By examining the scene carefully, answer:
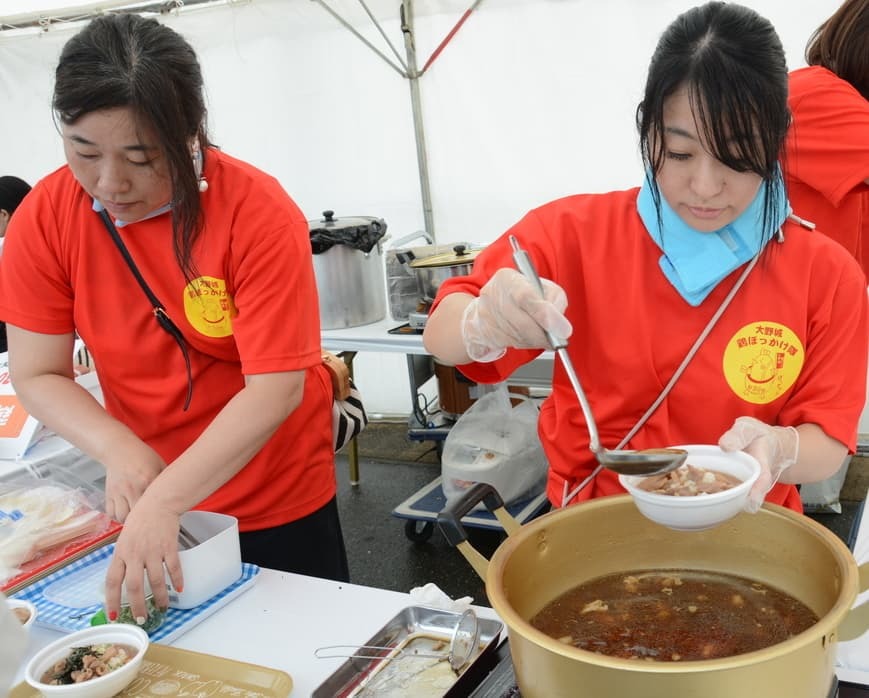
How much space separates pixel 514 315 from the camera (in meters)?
1.11

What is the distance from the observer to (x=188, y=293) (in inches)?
60.8

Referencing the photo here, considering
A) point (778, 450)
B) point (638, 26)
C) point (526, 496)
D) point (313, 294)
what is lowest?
point (526, 496)

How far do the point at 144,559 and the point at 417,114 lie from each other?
11.6ft

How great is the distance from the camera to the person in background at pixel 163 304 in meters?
1.33

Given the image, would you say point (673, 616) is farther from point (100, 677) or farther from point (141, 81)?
point (141, 81)

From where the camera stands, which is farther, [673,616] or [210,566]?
[210,566]

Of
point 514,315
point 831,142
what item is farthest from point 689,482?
point 831,142

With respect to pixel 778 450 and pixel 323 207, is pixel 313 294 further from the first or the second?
pixel 323 207

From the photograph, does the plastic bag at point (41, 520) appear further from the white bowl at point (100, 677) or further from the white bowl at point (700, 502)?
the white bowl at point (700, 502)

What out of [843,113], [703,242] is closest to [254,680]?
[703,242]

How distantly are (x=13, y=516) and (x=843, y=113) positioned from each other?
2.06 m

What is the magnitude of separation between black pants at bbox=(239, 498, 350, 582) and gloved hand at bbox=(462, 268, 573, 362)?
2.48 ft

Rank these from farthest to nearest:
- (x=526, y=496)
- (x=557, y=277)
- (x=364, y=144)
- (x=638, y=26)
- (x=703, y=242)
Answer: (x=364, y=144)
(x=638, y=26)
(x=526, y=496)
(x=557, y=277)
(x=703, y=242)

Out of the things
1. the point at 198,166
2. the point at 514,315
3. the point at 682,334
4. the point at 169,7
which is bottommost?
the point at 682,334
